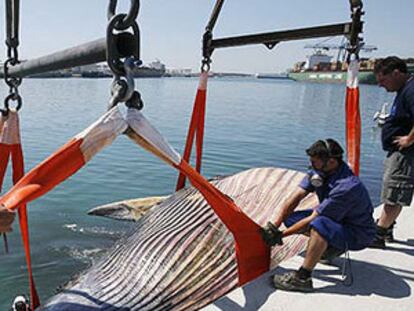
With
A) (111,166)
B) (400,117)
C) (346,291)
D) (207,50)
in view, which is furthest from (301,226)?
(111,166)

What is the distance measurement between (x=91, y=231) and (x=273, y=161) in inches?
352

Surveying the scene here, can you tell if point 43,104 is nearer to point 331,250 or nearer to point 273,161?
point 273,161

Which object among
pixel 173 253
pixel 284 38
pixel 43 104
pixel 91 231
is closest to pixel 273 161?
pixel 91 231

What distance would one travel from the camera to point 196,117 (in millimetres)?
5941

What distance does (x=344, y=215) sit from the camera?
334 cm

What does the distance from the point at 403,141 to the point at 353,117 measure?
800mm

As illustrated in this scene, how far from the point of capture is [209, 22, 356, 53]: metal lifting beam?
4.73 meters

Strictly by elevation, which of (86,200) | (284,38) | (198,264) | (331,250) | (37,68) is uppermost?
(284,38)

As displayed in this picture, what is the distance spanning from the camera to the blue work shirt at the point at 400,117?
12.8 ft

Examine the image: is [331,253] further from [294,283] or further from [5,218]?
[5,218]

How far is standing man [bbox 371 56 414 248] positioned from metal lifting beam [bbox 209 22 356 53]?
0.81 m

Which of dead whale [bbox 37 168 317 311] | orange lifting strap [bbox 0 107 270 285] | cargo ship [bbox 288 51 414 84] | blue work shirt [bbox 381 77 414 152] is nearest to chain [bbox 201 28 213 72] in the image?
dead whale [bbox 37 168 317 311]

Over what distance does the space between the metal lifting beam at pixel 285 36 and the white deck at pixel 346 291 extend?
7.71ft

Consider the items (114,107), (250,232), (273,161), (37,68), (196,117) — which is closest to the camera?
(114,107)
